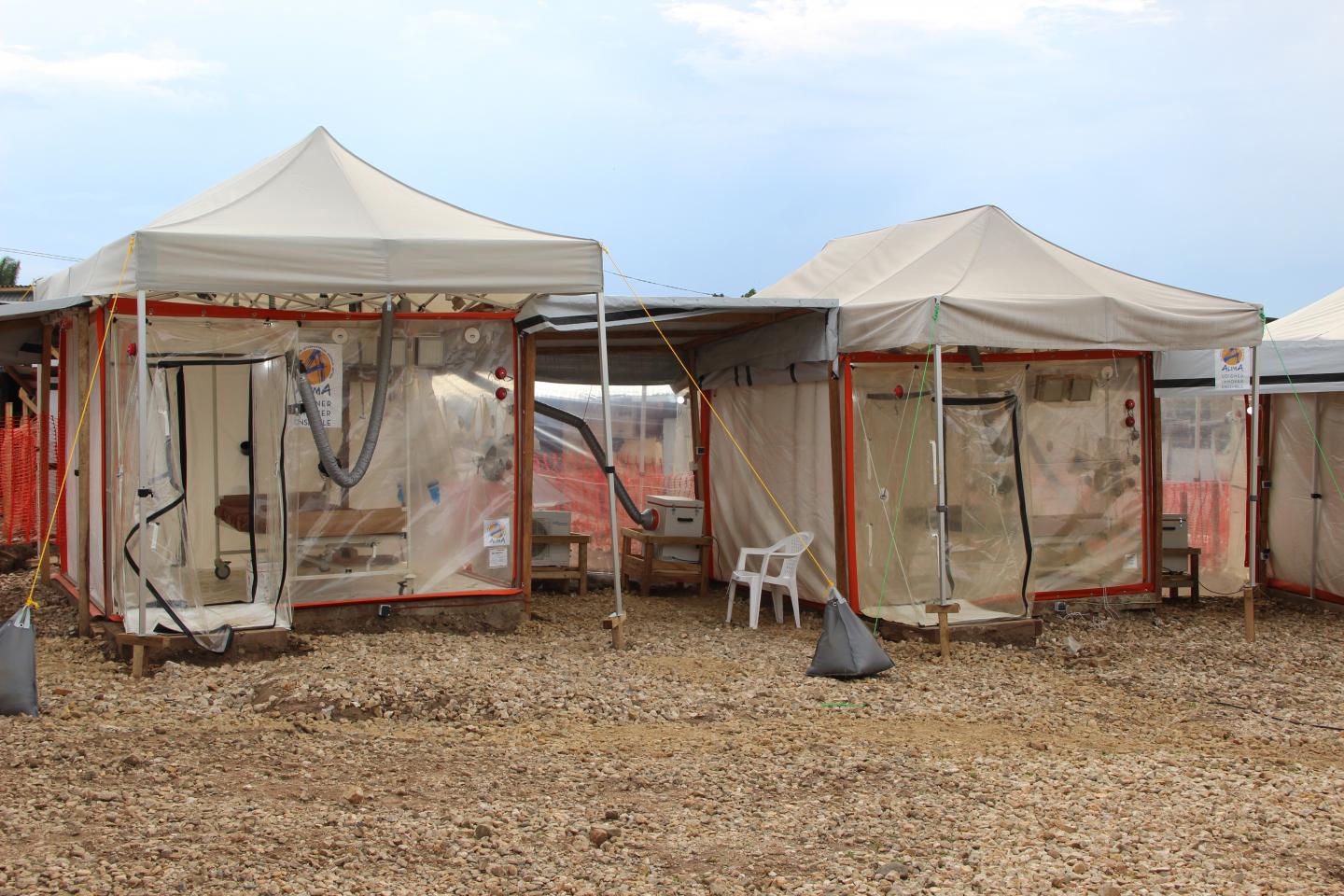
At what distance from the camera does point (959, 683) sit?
6.44 meters

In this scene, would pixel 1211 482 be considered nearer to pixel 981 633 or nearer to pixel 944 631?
pixel 981 633

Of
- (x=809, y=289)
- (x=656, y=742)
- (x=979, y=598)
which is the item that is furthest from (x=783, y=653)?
(x=809, y=289)

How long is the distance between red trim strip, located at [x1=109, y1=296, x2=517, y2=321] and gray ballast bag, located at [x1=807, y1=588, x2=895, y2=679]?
2.68m

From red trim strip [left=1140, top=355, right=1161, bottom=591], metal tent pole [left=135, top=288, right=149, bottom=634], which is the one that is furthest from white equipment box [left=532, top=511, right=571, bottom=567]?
red trim strip [left=1140, top=355, right=1161, bottom=591]

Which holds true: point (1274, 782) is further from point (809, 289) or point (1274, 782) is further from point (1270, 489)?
point (1270, 489)

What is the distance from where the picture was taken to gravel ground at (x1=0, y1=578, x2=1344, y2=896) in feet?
11.9

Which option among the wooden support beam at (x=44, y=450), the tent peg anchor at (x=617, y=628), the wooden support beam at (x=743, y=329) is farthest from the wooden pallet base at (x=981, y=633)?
the wooden support beam at (x=44, y=450)

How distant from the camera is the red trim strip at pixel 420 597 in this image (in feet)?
23.4

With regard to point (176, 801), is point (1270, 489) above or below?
above

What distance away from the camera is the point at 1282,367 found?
8891 millimetres

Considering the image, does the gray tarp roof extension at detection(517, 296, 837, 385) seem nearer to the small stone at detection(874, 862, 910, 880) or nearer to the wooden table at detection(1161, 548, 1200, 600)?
the wooden table at detection(1161, 548, 1200, 600)

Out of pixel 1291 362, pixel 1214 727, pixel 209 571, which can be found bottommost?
pixel 1214 727

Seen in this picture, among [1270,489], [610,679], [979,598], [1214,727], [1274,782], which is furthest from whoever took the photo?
[1270,489]

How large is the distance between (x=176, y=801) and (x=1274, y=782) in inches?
154
